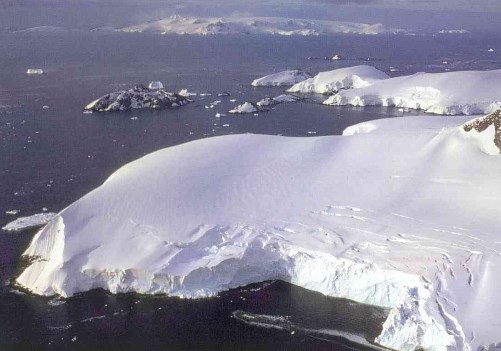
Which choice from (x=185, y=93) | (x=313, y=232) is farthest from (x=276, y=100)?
(x=313, y=232)

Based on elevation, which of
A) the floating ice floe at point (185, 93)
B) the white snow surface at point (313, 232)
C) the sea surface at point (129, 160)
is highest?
the white snow surface at point (313, 232)

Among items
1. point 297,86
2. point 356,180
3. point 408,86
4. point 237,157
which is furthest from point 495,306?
point 297,86

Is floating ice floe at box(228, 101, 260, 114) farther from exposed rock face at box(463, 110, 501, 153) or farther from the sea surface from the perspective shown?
exposed rock face at box(463, 110, 501, 153)

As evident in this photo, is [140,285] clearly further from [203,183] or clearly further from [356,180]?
[356,180]

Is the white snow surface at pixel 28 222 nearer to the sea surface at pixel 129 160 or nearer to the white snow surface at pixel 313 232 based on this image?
the sea surface at pixel 129 160

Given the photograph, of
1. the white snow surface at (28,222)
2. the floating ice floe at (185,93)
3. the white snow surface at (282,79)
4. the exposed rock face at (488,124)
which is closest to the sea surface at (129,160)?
the white snow surface at (28,222)

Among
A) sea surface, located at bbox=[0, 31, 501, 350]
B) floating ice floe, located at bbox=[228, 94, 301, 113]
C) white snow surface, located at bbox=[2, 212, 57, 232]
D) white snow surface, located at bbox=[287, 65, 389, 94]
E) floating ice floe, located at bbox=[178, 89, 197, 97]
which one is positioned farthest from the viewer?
white snow surface, located at bbox=[287, 65, 389, 94]

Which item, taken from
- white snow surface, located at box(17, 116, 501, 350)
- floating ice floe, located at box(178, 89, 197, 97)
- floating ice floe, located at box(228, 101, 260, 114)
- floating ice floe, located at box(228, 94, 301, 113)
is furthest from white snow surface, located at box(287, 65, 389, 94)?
white snow surface, located at box(17, 116, 501, 350)
